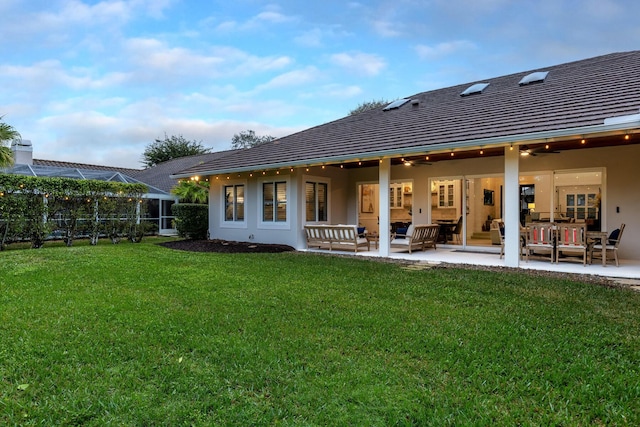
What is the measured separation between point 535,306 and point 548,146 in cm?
565

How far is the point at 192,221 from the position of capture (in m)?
14.9

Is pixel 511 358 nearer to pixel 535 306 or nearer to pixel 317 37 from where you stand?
pixel 535 306

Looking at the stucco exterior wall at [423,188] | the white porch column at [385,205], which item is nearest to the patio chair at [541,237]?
the stucco exterior wall at [423,188]

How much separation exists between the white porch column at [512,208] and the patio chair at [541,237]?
30.9 inches

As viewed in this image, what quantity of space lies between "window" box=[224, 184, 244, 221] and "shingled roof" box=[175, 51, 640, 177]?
1.05 meters

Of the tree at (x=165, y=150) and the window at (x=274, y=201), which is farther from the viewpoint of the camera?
the tree at (x=165, y=150)

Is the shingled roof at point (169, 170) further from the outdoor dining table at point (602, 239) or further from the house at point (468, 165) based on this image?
the outdoor dining table at point (602, 239)

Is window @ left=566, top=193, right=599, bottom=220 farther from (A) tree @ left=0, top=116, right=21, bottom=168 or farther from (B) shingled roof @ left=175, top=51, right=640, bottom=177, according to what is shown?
(A) tree @ left=0, top=116, right=21, bottom=168

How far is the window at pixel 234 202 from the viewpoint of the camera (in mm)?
13547

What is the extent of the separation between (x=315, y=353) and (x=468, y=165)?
9924 millimetres

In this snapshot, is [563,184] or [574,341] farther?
[563,184]

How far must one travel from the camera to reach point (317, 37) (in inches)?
555

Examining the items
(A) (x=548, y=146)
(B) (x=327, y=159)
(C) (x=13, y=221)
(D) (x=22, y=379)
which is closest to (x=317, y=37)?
(B) (x=327, y=159)

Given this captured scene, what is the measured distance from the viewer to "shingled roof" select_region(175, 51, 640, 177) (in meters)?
7.69
